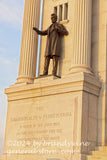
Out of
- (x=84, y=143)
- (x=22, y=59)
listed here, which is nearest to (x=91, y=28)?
(x=22, y=59)

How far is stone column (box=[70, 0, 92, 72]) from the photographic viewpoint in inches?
743

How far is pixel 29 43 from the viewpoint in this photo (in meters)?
21.8

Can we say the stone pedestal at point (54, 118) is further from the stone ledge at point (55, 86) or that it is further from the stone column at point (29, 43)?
the stone column at point (29, 43)

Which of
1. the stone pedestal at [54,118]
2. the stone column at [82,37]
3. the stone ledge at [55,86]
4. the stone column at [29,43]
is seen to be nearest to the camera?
the stone pedestal at [54,118]

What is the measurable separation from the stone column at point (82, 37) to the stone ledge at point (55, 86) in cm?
87

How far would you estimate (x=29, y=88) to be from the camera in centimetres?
1992

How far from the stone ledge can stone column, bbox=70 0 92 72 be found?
87cm

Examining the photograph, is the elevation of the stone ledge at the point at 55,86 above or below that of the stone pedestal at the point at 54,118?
above

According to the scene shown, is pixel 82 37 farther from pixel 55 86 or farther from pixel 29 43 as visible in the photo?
pixel 29 43

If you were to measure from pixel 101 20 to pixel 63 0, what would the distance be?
361cm

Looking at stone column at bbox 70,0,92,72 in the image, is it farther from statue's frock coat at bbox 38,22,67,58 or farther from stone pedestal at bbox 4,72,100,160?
statue's frock coat at bbox 38,22,67,58

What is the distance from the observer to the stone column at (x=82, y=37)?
18866 millimetres

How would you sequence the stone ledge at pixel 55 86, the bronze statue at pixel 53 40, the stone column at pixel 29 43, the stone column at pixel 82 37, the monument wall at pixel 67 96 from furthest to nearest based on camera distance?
the stone column at pixel 29 43 → the bronze statue at pixel 53 40 → the stone column at pixel 82 37 → the stone ledge at pixel 55 86 → the monument wall at pixel 67 96

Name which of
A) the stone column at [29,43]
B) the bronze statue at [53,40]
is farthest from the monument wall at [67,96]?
the bronze statue at [53,40]
